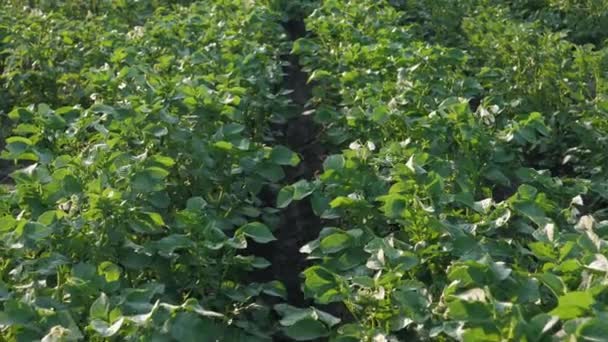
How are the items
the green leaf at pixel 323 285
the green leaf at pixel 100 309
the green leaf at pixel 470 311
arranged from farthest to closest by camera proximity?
the green leaf at pixel 323 285, the green leaf at pixel 100 309, the green leaf at pixel 470 311

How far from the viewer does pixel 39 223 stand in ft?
6.66

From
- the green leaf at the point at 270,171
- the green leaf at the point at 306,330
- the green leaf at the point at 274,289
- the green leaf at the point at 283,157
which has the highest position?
the green leaf at the point at 283,157

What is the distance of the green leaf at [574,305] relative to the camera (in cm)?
155

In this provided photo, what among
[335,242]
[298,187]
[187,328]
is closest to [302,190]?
[298,187]

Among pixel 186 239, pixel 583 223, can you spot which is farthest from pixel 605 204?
pixel 186 239

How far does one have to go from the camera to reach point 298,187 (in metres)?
2.40

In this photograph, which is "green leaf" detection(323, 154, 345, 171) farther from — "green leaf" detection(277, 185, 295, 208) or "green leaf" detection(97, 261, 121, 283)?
"green leaf" detection(97, 261, 121, 283)

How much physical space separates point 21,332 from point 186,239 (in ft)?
1.66

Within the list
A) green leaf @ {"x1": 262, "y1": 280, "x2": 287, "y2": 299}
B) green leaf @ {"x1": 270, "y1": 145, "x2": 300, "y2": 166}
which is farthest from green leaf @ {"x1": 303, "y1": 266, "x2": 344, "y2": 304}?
green leaf @ {"x1": 270, "y1": 145, "x2": 300, "y2": 166}

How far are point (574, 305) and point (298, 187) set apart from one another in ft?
3.34

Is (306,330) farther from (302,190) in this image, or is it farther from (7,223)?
(7,223)

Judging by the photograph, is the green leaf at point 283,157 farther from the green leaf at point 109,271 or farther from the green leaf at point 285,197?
the green leaf at point 109,271

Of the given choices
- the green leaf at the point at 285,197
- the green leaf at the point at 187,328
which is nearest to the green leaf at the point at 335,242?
the green leaf at the point at 285,197

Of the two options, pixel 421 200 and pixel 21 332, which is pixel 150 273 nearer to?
pixel 21 332
